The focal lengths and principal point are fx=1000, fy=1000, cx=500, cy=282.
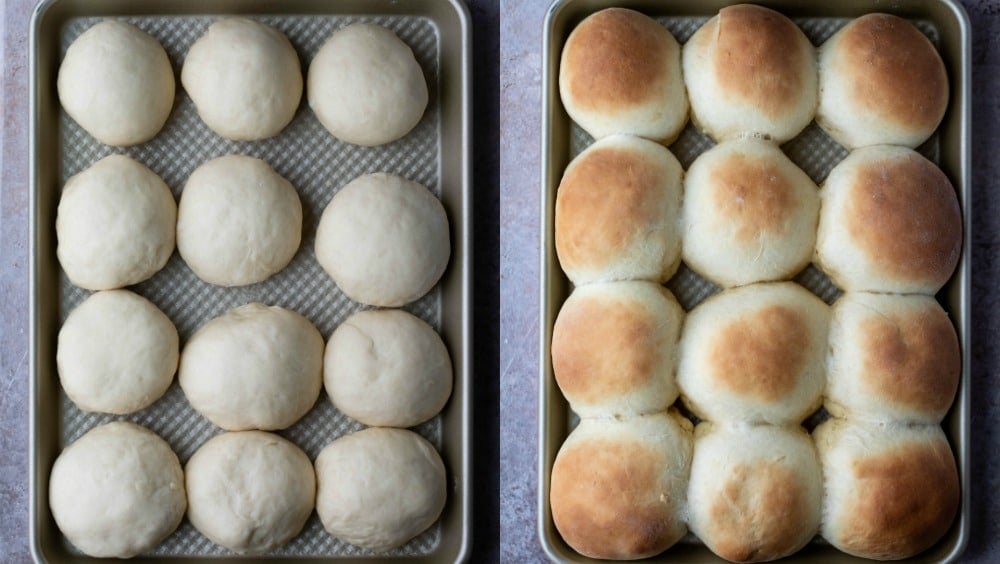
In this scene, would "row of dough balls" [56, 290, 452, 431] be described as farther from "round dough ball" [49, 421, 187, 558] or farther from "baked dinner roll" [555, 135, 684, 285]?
"baked dinner roll" [555, 135, 684, 285]

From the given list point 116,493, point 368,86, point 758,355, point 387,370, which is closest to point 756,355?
point 758,355

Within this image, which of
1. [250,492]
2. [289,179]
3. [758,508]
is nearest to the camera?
[758,508]

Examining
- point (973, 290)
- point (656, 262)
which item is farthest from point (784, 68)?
point (973, 290)

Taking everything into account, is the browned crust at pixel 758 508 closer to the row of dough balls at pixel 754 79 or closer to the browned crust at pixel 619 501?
the browned crust at pixel 619 501

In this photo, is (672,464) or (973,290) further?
(973,290)

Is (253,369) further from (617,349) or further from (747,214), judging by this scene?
Answer: (747,214)

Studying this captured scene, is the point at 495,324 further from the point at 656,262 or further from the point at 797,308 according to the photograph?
the point at 797,308

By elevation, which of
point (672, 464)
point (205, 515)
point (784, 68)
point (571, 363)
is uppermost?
point (784, 68)
